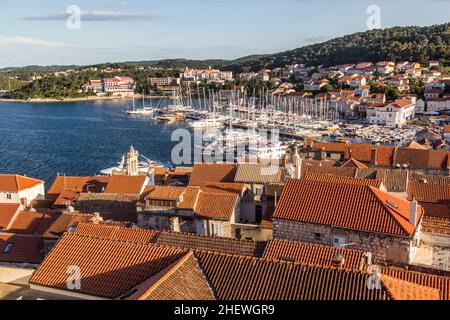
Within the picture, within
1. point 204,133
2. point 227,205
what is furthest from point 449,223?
point 204,133

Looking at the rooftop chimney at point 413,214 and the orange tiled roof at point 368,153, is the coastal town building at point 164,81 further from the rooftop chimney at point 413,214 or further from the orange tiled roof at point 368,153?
the rooftop chimney at point 413,214

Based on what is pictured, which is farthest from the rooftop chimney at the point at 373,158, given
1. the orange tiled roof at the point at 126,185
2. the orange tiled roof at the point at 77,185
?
the orange tiled roof at the point at 77,185

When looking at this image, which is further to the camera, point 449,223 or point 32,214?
point 32,214

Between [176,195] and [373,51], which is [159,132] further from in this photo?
[373,51]

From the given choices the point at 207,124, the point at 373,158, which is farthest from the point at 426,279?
the point at 207,124

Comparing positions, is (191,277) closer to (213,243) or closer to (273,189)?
(213,243)

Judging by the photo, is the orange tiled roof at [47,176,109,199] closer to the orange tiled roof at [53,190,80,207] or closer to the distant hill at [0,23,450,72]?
the orange tiled roof at [53,190,80,207]

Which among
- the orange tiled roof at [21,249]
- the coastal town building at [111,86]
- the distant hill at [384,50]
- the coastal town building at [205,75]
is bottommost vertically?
the orange tiled roof at [21,249]
